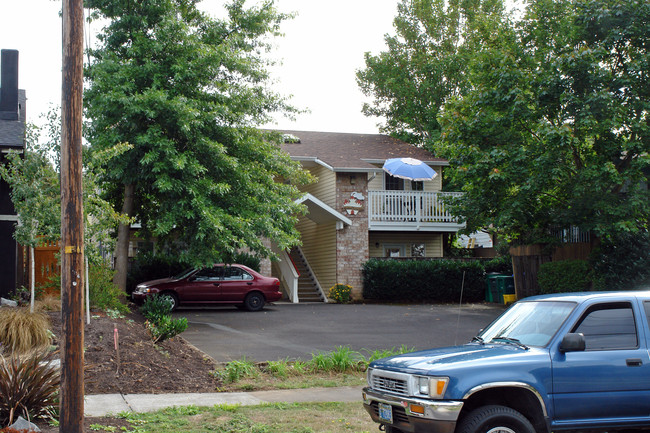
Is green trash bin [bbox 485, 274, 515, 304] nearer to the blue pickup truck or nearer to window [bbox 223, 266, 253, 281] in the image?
window [bbox 223, 266, 253, 281]

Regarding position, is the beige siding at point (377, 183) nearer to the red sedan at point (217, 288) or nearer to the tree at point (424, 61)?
the tree at point (424, 61)

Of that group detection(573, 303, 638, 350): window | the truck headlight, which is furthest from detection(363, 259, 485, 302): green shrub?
the truck headlight

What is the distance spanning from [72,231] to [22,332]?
16.9ft

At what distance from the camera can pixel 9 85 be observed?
19.8 meters

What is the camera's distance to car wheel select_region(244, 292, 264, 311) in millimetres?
21391

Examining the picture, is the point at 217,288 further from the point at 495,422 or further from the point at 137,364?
the point at 495,422

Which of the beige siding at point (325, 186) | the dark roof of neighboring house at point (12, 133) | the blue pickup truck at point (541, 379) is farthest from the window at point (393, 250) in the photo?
the blue pickup truck at point (541, 379)

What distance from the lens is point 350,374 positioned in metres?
11.3

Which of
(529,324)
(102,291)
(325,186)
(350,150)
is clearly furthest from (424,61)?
(529,324)

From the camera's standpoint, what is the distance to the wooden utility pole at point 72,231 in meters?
6.52

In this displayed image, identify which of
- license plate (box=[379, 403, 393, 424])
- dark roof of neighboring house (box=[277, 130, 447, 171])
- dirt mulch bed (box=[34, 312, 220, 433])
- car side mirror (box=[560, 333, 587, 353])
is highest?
dark roof of neighboring house (box=[277, 130, 447, 171])

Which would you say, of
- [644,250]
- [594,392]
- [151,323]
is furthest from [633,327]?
[644,250]

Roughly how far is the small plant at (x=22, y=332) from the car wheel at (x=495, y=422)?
757 centimetres

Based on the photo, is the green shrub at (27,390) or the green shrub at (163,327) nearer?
the green shrub at (27,390)
